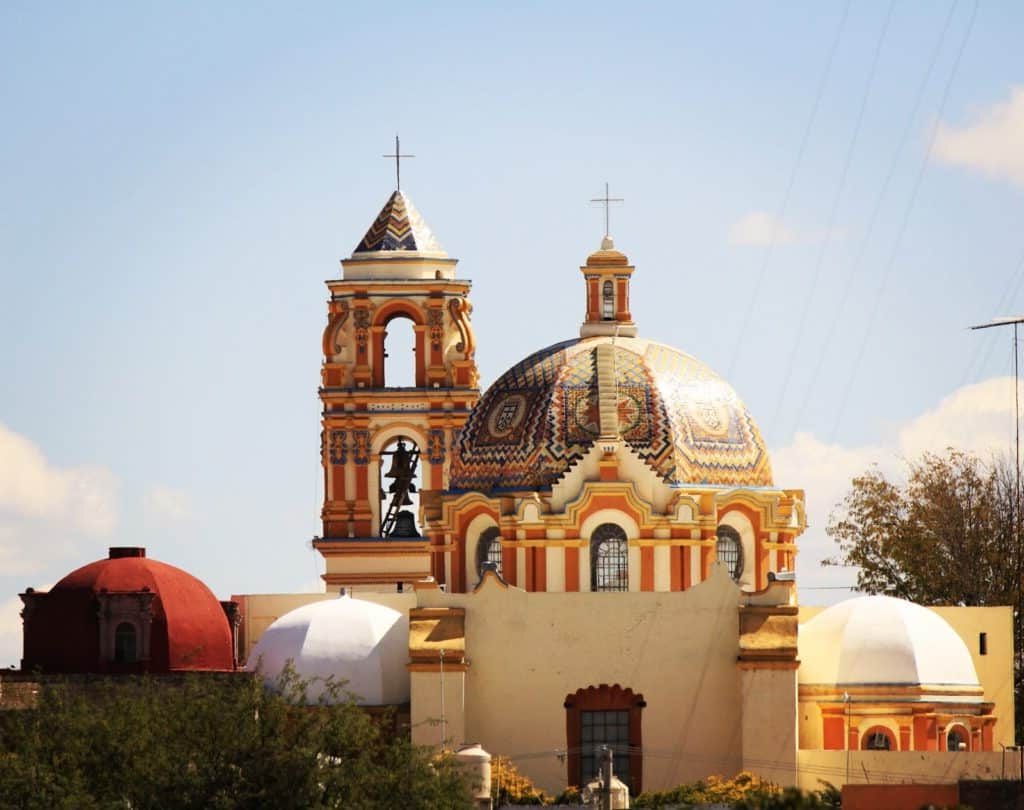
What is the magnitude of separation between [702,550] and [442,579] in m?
4.85

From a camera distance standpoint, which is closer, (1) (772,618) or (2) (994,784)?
(2) (994,784)

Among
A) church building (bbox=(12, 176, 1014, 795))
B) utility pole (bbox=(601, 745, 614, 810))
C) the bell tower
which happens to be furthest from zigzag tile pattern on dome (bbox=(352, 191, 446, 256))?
utility pole (bbox=(601, 745, 614, 810))

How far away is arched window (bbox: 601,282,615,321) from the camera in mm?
76625

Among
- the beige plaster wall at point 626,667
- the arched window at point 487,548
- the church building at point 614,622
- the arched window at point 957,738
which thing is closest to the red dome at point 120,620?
the church building at point 614,622

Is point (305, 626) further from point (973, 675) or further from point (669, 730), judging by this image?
point (973, 675)

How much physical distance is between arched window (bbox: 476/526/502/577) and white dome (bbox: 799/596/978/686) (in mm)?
5700

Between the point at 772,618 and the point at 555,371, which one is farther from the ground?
the point at 555,371

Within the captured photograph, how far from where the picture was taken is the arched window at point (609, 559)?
238 feet

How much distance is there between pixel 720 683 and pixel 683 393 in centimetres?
584

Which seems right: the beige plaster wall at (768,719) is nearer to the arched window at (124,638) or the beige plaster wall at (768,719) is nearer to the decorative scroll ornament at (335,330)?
the arched window at (124,638)

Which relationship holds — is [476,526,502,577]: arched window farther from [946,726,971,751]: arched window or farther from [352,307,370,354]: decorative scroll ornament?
[352,307,370,354]: decorative scroll ornament

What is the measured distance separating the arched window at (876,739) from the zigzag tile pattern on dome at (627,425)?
544cm

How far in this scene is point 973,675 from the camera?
7219 centimetres

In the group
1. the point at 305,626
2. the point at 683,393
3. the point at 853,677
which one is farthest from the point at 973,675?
the point at 305,626
